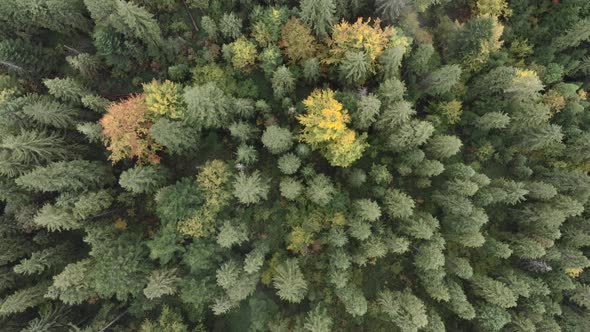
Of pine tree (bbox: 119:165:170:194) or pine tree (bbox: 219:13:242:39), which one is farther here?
pine tree (bbox: 219:13:242:39)

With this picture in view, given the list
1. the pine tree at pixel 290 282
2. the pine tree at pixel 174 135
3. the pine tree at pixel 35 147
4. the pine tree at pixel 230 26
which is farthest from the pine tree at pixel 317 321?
the pine tree at pixel 230 26

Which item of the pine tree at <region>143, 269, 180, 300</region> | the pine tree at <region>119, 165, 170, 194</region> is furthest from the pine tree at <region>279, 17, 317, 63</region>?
the pine tree at <region>143, 269, 180, 300</region>

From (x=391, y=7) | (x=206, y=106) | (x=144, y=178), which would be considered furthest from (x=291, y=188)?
(x=391, y=7)

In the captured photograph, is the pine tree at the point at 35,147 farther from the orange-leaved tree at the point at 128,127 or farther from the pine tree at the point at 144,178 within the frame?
the pine tree at the point at 144,178

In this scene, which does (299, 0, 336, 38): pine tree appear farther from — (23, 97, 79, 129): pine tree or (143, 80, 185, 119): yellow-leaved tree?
(23, 97, 79, 129): pine tree

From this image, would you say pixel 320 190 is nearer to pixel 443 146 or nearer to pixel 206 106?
pixel 443 146
